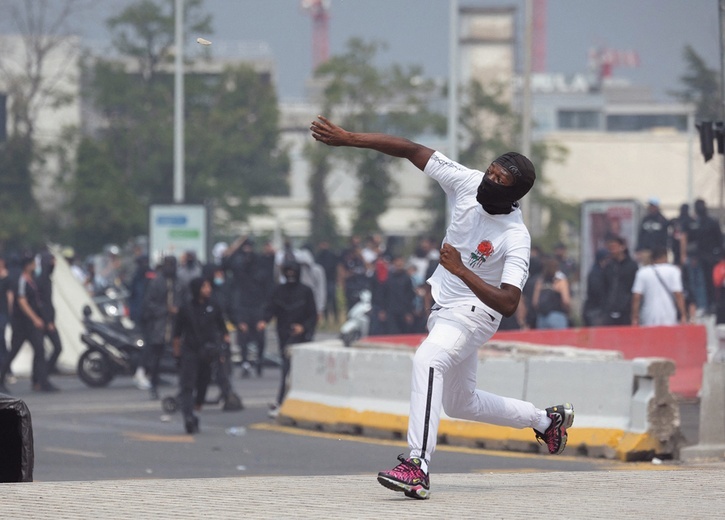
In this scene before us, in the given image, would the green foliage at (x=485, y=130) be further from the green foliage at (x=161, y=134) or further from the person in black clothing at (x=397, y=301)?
the person in black clothing at (x=397, y=301)

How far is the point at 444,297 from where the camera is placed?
7.36 m

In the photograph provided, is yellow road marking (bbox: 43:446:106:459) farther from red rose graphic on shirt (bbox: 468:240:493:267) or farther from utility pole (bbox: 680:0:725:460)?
red rose graphic on shirt (bbox: 468:240:493:267)

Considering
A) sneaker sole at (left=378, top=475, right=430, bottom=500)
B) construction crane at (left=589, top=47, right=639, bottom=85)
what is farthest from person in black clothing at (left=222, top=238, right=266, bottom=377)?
construction crane at (left=589, top=47, right=639, bottom=85)

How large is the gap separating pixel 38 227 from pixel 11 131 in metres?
3.10

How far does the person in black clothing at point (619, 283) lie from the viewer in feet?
60.5

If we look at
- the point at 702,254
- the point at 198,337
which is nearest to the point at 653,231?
the point at 702,254

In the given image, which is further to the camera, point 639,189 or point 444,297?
point 639,189

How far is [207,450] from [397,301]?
1079 centimetres

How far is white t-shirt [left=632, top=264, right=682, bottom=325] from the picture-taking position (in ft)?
56.9

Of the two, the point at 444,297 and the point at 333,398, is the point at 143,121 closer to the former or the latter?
the point at 333,398

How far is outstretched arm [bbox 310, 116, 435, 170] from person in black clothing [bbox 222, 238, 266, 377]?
575 inches

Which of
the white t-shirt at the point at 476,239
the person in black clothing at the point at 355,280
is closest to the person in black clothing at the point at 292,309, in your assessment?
the white t-shirt at the point at 476,239

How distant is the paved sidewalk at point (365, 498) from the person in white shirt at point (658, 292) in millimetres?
9510

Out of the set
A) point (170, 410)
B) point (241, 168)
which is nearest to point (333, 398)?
point (170, 410)
